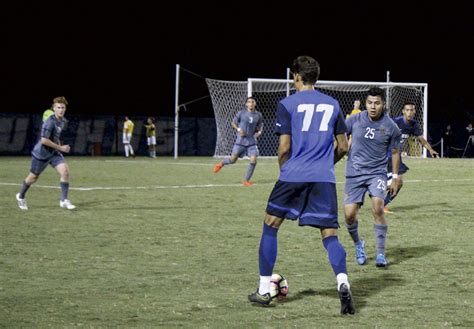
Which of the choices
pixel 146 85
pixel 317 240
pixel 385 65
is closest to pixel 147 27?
pixel 146 85

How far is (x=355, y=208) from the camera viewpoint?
34.6 feet

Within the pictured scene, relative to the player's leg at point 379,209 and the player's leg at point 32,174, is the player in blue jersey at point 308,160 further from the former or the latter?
the player's leg at point 32,174

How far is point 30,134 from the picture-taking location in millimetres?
46469

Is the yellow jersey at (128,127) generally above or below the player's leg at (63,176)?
above

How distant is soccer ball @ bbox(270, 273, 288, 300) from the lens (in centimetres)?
796

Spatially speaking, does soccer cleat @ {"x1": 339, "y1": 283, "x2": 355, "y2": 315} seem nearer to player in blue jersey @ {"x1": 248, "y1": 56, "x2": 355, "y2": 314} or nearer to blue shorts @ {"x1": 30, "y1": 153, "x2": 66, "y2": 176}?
player in blue jersey @ {"x1": 248, "y1": 56, "x2": 355, "y2": 314}

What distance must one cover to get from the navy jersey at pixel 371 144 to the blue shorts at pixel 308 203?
3.15m

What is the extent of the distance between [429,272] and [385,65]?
4749 centimetres

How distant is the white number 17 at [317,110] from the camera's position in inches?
303

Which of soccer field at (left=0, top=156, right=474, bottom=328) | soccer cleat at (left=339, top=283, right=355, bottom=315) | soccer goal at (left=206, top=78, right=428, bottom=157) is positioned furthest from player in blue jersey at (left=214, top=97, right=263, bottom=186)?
soccer cleat at (left=339, top=283, right=355, bottom=315)

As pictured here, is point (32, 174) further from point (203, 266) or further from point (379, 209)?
point (379, 209)

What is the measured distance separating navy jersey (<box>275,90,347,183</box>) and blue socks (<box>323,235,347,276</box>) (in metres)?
0.50

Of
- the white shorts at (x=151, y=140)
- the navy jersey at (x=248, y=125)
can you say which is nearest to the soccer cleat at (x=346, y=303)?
the navy jersey at (x=248, y=125)

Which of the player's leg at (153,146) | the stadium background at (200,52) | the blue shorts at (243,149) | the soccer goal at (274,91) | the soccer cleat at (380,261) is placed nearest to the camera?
the soccer cleat at (380,261)
